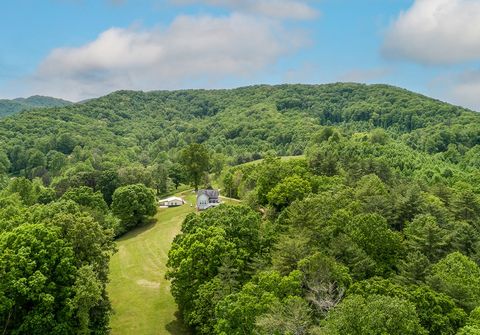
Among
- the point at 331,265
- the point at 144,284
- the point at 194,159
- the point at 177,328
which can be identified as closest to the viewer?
the point at 331,265

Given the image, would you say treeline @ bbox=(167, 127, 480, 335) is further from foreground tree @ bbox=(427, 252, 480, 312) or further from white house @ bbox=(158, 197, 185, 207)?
white house @ bbox=(158, 197, 185, 207)

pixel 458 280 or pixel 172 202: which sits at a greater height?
pixel 172 202

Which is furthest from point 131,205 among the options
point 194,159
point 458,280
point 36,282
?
point 458,280

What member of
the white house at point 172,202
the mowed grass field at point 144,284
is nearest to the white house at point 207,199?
the mowed grass field at point 144,284

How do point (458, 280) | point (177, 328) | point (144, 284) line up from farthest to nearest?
point (144, 284), point (177, 328), point (458, 280)

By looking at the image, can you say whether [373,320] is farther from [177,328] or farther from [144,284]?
[144,284]

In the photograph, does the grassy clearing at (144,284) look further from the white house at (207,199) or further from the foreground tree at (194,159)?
the foreground tree at (194,159)

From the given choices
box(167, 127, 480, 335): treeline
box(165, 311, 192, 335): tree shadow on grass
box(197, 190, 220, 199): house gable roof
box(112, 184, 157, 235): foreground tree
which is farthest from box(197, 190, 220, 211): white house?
box(165, 311, 192, 335): tree shadow on grass
